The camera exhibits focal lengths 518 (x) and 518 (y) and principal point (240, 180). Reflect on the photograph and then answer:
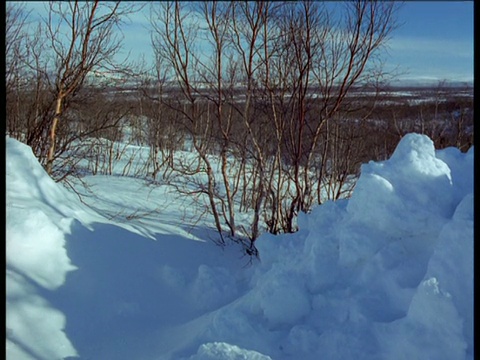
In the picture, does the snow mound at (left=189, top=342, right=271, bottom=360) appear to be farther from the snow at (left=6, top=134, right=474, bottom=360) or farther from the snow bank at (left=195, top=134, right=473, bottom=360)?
the snow bank at (left=195, top=134, right=473, bottom=360)

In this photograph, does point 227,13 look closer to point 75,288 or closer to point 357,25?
point 357,25

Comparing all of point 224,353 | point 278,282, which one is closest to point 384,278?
point 278,282

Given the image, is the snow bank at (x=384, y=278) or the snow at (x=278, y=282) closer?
the snow bank at (x=384, y=278)

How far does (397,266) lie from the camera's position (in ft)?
13.1

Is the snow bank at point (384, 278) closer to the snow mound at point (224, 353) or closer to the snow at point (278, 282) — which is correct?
the snow at point (278, 282)

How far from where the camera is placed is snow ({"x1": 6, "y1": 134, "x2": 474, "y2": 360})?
3.48 meters

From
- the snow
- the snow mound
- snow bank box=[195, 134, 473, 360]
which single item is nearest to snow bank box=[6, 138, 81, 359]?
the snow

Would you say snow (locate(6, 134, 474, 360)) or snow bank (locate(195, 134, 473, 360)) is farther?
snow (locate(6, 134, 474, 360))

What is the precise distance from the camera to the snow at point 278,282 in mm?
3484

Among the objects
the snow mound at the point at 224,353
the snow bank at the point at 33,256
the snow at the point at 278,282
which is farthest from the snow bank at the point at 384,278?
the snow bank at the point at 33,256

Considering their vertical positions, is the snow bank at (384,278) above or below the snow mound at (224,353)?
above

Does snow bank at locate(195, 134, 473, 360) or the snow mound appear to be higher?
snow bank at locate(195, 134, 473, 360)

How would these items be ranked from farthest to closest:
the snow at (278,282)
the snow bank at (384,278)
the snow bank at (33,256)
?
the snow bank at (33,256) < the snow at (278,282) < the snow bank at (384,278)

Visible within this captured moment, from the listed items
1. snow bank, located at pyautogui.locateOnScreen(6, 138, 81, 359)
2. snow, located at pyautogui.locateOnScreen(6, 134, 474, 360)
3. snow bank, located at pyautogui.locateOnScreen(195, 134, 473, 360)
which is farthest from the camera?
snow bank, located at pyautogui.locateOnScreen(6, 138, 81, 359)
